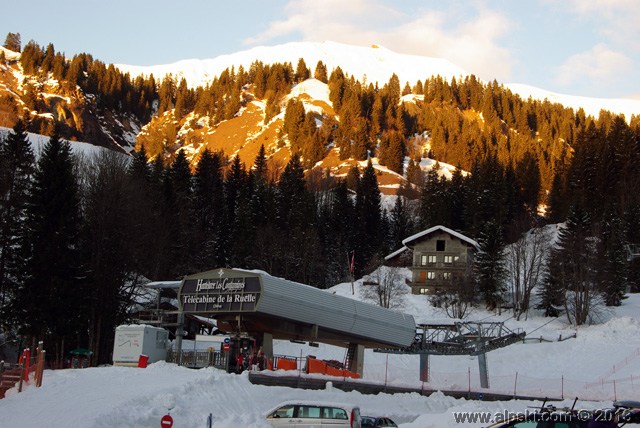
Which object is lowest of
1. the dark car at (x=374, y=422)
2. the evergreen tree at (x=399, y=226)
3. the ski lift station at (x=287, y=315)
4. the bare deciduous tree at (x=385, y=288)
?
the dark car at (x=374, y=422)

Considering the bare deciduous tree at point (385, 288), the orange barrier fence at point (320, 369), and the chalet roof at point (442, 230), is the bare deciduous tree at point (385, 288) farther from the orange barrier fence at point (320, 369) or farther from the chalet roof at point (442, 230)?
the orange barrier fence at point (320, 369)

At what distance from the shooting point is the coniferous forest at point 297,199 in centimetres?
5034

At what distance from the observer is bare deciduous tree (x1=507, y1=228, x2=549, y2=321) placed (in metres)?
69.2

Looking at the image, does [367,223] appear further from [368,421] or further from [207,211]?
[368,421]

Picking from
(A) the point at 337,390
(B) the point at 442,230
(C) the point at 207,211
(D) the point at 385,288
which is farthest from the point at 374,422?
(C) the point at 207,211

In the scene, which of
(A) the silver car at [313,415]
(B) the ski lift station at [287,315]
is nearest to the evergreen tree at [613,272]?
(B) the ski lift station at [287,315]

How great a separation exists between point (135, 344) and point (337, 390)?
35.8ft

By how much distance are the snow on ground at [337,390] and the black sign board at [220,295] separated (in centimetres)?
582

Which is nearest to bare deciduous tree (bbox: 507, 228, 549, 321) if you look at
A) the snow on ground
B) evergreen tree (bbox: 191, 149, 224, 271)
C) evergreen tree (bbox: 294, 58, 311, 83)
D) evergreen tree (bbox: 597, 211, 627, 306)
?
evergreen tree (bbox: 597, 211, 627, 306)

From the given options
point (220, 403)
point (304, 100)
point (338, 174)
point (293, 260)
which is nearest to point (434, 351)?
point (220, 403)

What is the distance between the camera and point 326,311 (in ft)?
132

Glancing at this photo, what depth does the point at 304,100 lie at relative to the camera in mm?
173625

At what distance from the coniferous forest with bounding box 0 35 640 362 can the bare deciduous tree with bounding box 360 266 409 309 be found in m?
7.28

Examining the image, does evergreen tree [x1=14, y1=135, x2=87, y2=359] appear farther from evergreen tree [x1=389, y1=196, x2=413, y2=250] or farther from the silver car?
evergreen tree [x1=389, y1=196, x2=413, y2=250]
